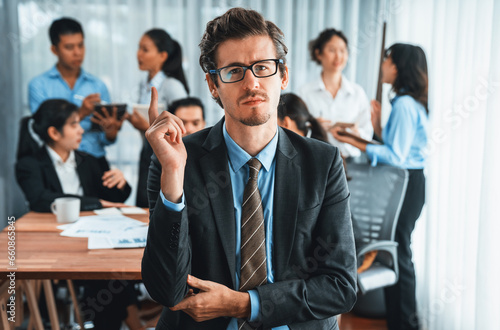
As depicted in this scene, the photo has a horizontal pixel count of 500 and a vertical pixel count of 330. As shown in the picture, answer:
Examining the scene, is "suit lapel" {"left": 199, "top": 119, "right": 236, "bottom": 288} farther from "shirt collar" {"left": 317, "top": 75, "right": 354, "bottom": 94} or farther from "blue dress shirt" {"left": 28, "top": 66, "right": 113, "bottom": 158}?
"shirt collar" {"left": 317, "top": 75, "right": 354, "bottom": 94}

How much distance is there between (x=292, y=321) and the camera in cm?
117

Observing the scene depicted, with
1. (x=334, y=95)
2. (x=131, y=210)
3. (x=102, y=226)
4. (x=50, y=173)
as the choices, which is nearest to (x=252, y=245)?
(x=102, y=226)

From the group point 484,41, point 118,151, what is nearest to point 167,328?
point 484,41

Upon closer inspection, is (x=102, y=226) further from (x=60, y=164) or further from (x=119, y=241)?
(x=60, y=164)

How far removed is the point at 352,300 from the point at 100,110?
232 cm

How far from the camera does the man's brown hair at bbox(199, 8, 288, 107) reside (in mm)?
1177

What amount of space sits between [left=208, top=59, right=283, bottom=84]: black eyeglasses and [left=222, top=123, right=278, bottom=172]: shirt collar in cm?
17

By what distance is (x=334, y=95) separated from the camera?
356cm

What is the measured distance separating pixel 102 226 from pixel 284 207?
41.5 inches

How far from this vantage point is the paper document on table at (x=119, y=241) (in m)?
1.72

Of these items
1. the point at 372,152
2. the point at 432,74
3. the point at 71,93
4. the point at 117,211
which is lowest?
the point at 117,211

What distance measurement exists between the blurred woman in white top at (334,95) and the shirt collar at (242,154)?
2.26 meters

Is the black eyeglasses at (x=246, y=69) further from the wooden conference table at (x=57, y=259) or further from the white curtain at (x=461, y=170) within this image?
the white curtain at (x=461, y=170)

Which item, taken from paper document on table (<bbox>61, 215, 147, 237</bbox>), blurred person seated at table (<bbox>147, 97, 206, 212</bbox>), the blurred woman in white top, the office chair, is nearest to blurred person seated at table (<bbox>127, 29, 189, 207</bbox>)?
blurred person seated at table (<bbox>147, 97, 206, 212</bbox>)
